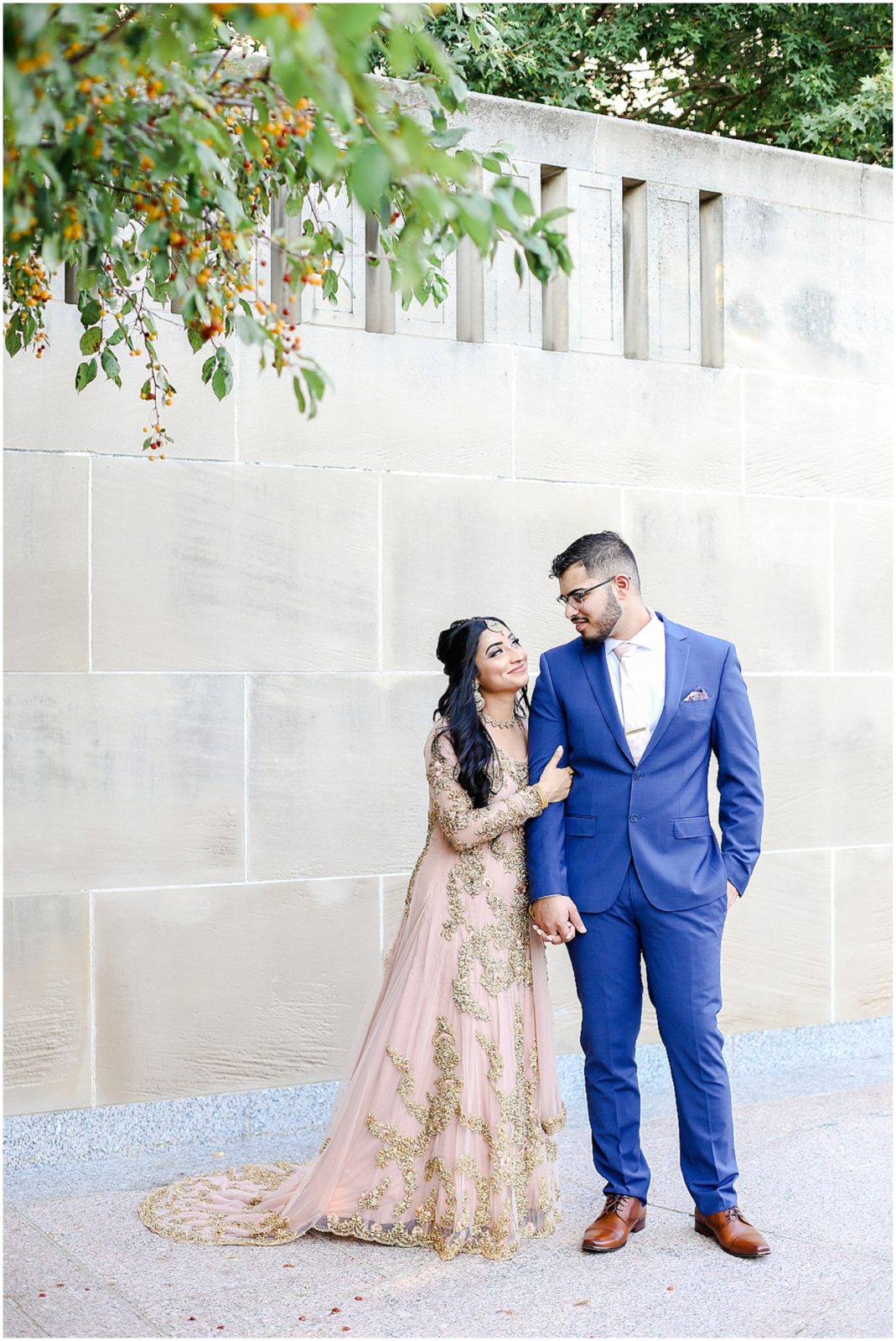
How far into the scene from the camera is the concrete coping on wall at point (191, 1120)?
16.4 ft

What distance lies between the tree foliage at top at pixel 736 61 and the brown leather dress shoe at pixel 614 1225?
663 centimetres

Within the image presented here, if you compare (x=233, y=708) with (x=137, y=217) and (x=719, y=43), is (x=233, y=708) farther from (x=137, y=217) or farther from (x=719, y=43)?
(x=719, y=43)

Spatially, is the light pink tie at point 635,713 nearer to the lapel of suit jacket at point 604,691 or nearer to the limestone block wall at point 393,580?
the lapel of suit jacket at point 604,691

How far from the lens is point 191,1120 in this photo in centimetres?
525

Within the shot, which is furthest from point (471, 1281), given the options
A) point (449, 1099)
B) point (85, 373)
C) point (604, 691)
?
point (85, 373)

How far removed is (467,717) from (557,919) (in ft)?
2.20

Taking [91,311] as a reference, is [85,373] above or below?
below

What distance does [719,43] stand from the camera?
9.30 metres

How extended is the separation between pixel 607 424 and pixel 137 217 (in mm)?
3473

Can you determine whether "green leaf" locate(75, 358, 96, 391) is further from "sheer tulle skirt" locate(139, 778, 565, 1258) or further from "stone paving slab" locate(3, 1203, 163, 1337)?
"stone paving slab" locate(3, 1203, 163, 1337)

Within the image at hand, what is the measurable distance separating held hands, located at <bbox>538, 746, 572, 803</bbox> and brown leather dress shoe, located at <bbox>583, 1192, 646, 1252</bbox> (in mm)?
1254

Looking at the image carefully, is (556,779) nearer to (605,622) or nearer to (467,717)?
(467,717)

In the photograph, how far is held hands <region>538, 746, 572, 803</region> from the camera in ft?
13.8

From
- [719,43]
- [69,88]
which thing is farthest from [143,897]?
[719,43]
